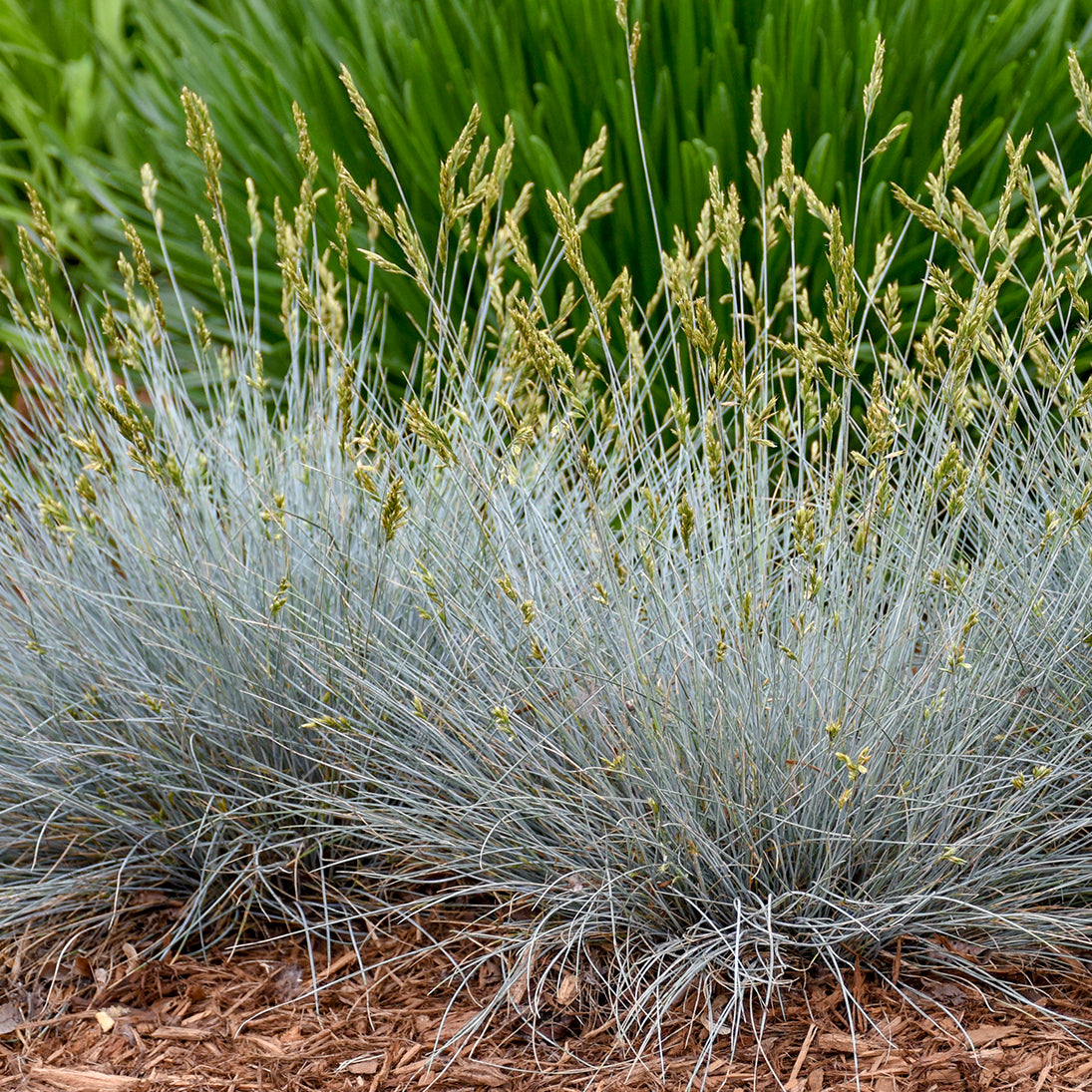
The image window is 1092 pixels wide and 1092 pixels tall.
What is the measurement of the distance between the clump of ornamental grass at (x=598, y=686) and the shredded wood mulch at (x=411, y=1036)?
0.05 m

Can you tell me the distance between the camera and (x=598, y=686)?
187 cm

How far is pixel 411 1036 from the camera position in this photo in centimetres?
184

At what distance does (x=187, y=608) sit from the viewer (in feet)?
6.63

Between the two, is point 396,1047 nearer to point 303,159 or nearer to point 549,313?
point 303,159

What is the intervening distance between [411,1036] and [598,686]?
2.00 ft

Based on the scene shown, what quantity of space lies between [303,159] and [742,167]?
4.53ft

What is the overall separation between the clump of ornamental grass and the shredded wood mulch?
0.16ft

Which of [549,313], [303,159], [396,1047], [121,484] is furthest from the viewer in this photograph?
[549,313]

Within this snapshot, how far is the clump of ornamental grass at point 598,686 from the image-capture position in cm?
176

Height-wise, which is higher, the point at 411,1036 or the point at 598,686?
the point at 598,686

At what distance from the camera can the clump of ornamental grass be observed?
176 cm

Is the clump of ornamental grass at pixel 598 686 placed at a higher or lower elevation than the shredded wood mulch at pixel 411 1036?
higher

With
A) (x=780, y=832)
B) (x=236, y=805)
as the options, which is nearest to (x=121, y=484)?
(x=236, y=805)

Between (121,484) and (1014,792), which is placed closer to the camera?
(1014,792)
